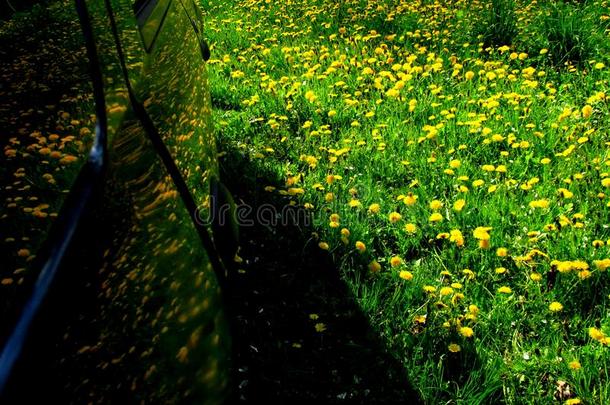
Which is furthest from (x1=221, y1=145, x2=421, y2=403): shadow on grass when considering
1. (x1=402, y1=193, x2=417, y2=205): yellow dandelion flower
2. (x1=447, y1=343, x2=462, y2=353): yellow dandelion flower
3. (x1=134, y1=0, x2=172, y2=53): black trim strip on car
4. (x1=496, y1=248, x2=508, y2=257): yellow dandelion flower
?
(x1=134, y1=0, x2=172, y2=53): black trim strip on car

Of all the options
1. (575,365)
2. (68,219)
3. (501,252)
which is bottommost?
(575,365)

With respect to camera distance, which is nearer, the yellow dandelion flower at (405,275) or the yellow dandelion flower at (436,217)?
the yellow dandelion flower at (405,275)

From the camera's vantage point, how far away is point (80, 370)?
2.26 feet

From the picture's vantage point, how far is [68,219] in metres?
0.77

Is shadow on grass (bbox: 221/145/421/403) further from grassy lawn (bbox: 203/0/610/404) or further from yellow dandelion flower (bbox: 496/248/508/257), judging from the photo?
yellow dandelion flower (bbox: 496/248/508/257)

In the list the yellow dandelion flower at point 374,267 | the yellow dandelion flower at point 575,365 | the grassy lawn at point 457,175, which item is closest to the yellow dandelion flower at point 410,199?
the grassy lawn at point 457,175

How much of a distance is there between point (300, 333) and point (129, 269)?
4.52 ft

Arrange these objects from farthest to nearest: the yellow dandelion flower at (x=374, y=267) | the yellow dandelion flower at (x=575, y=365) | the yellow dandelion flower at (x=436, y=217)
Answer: the yellow dandelion flower at (x=436, y=217) < the yellow dandelion flower at (x=374, y=267) < the yellow dandelion flower at (x=575, y=365)

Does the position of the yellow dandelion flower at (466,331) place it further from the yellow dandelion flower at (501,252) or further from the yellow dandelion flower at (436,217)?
the yellow dandelion flower at (436,217)

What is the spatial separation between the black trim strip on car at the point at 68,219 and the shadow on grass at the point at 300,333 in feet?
3.03

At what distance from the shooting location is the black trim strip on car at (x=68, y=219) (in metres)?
0.61

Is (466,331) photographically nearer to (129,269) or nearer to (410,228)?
(410,228)

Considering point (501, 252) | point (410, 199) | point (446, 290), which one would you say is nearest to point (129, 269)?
point (446, 290)

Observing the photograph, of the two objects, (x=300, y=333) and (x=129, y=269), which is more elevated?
(x=129, y=269)
